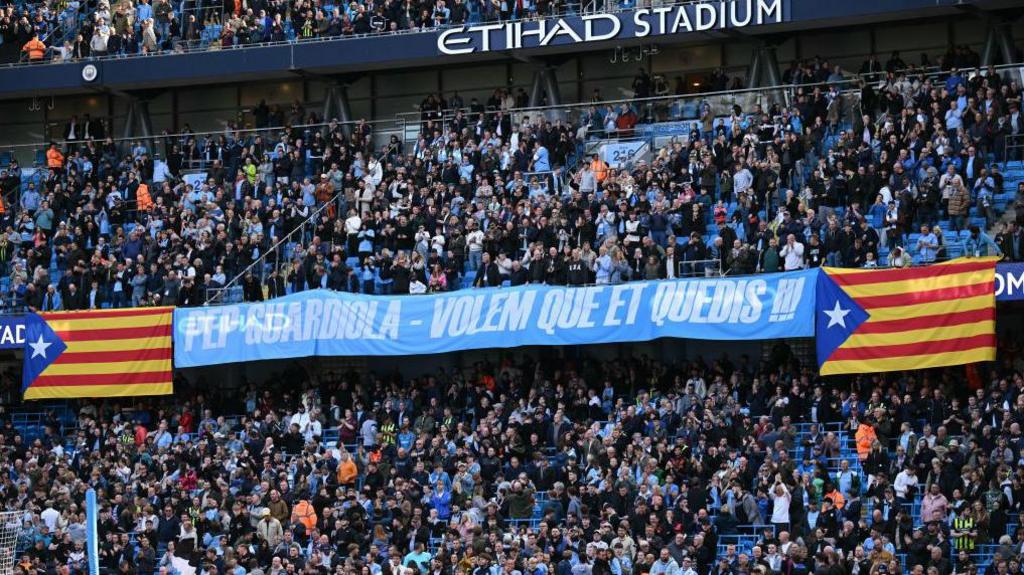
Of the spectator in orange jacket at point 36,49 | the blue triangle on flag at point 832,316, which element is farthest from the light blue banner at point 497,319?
the spectator in orange jacket at point 36,49

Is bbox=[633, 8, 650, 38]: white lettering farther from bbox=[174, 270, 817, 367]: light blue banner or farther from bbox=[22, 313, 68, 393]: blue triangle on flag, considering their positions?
bbox=[22, 313, 68, 393]: blue triangle on flag

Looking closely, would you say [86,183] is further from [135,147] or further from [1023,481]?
[1023,481]

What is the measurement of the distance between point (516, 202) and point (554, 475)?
8.29 meters

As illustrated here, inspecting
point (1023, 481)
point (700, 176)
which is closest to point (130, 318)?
point (700, 176)

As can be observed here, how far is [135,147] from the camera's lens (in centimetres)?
4953

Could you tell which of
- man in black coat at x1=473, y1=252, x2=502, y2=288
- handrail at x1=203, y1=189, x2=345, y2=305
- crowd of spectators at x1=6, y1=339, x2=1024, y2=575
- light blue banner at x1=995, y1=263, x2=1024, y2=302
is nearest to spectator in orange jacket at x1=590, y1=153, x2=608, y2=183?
man in black coat at x1=473, y1=252, x2=502, y2=288

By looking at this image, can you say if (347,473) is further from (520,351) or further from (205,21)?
(205,21)

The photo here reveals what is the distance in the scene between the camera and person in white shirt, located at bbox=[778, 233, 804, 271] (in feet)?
115

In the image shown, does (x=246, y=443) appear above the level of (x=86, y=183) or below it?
below

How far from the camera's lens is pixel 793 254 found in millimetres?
35188

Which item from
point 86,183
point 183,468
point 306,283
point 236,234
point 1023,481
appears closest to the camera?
point 1023,481

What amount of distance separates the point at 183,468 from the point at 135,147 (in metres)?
14.3

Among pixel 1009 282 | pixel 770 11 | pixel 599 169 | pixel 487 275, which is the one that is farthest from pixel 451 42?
pixel 1009 282

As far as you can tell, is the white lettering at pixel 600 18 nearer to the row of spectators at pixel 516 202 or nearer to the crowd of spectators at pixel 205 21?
the crowd of spectators at pixel 205 21
